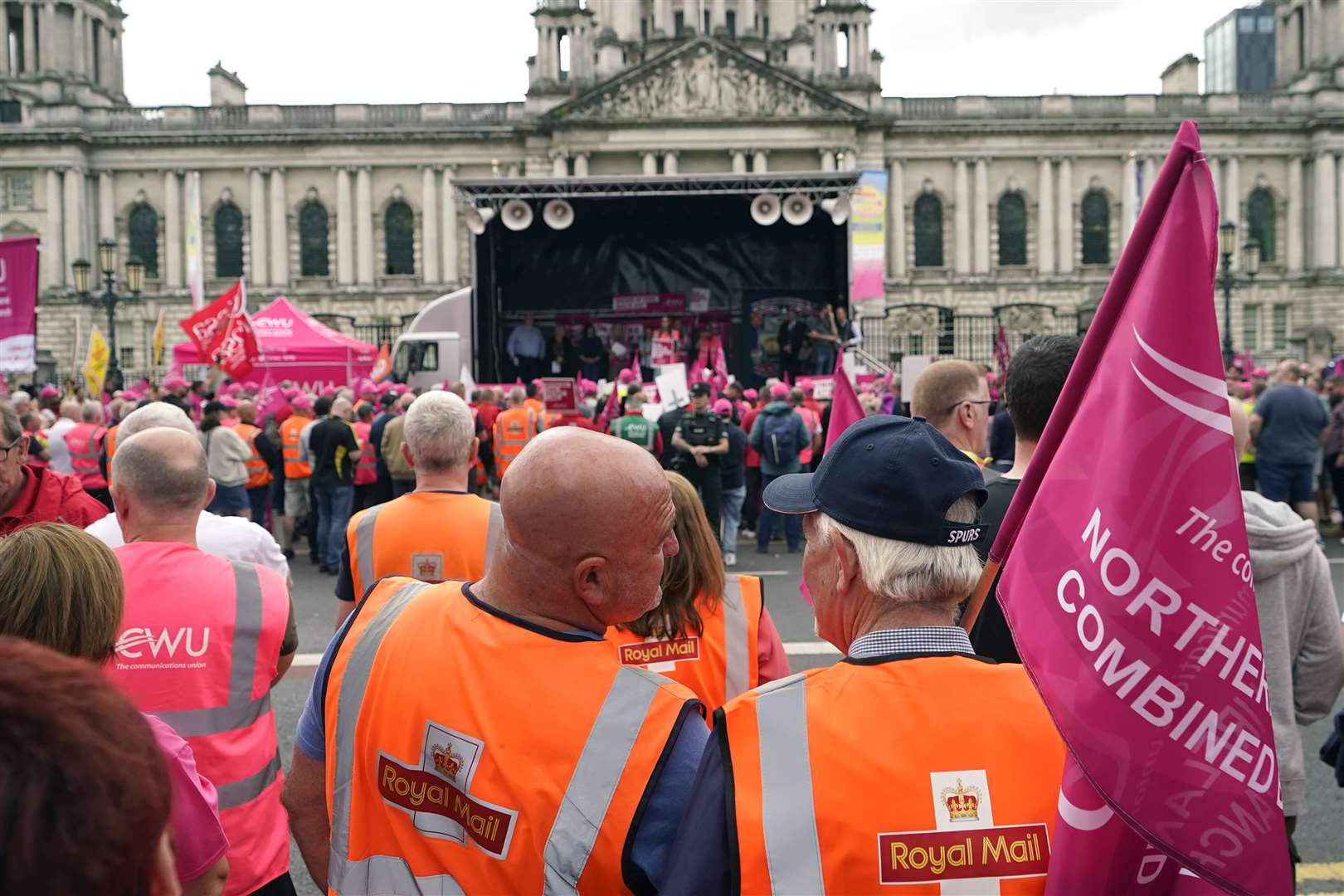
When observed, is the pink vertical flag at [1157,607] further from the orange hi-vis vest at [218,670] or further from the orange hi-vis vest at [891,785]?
the orange hi-vis vest at [218,670]

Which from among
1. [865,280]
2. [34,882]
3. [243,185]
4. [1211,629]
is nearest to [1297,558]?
[1211,629]

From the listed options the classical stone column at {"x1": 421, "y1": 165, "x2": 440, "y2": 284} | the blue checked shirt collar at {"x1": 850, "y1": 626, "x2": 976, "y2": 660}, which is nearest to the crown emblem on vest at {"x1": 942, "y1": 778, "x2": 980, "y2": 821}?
the blue checked shirt collar at {"x1": 850, "y1": 626, "x2": 976, "y2": 660}

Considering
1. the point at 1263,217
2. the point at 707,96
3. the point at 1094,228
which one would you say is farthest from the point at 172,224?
the point at 1263,217

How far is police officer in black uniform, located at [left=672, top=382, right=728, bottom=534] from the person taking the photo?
11406 millimetres

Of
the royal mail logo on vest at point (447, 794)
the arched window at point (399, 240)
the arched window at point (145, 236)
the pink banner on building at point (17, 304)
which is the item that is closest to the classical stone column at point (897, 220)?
the arched window at point (399, 240)

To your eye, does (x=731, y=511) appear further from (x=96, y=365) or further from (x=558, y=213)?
(x=96, y=365)

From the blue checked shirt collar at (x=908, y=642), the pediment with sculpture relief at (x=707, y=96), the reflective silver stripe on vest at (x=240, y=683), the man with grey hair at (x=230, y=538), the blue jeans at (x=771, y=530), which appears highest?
the pediment with sculpture relief at (x=707, y=96)

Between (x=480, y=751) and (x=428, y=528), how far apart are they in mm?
2339

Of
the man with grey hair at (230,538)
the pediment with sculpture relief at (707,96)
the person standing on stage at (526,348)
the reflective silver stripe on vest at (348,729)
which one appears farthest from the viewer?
the pediment with sculpture relief at (707,96)

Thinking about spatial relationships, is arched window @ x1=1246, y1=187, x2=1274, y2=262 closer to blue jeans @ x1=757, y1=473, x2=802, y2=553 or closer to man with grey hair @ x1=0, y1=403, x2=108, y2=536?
blue jeans @ x1=757, y1=473, x2=802, y2=553

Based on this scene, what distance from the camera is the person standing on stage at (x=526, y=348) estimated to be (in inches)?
880

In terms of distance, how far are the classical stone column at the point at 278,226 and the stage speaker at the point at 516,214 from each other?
108ft

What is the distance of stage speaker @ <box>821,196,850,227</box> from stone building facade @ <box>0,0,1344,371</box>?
94.5 feet

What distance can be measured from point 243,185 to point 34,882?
179 ft
